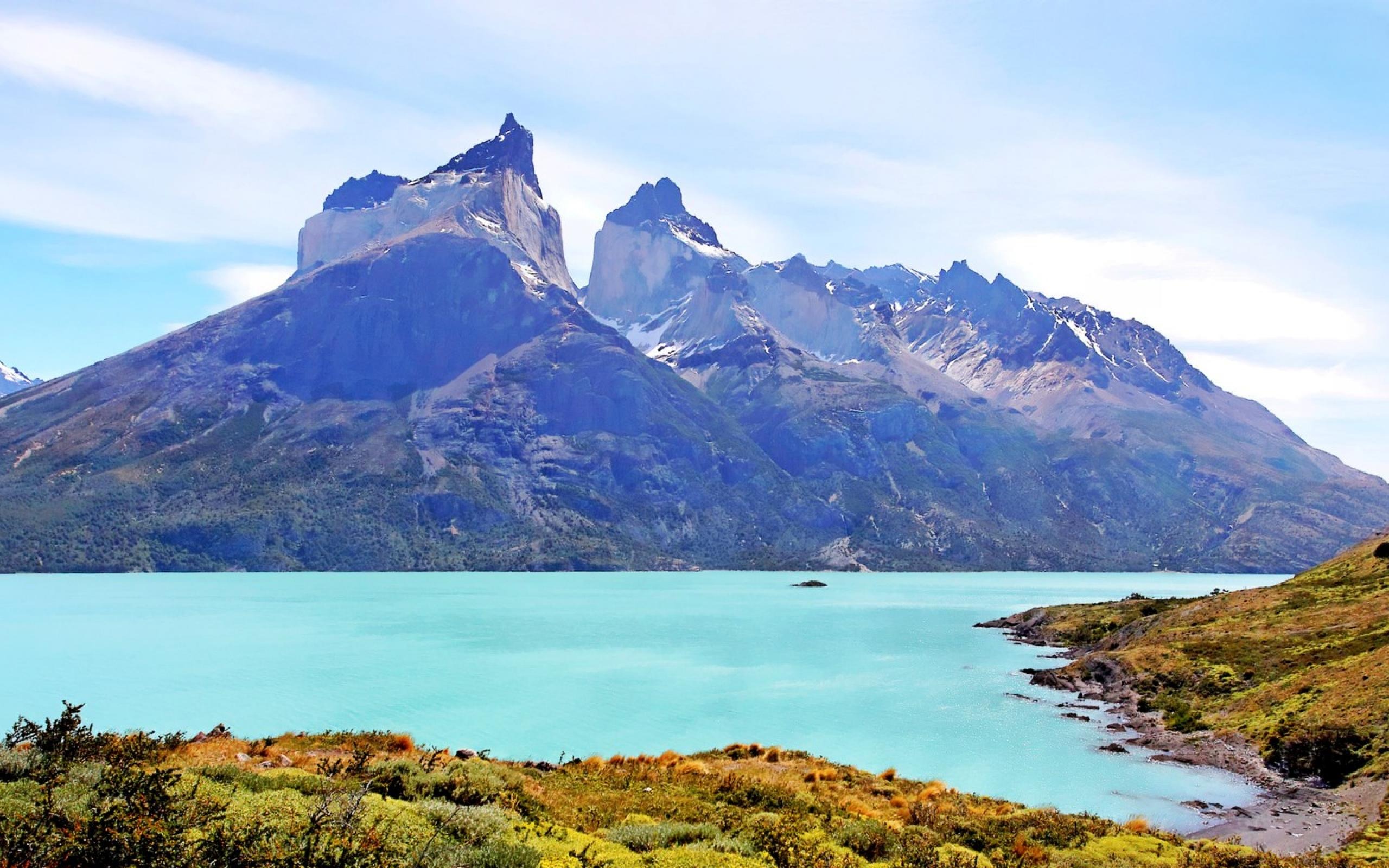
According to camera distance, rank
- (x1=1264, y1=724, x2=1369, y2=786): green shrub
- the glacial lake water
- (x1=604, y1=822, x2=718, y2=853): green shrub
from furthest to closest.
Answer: the glacial lake water
(x1=1264, y1=724, x2=1369, y2=786): green shrub
(x1=604, y1=822, x2=718, y2=853): green shrub

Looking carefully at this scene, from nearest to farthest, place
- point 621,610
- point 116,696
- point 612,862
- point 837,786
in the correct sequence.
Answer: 1. point 612,862
2. point 837,786
3. point 116,696
4. point 621,610

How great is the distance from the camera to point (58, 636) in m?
105

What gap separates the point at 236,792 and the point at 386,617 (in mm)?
128891

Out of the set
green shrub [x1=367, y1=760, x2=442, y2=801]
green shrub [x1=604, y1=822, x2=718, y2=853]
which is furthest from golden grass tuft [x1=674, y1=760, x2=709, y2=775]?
green shrub [x1=367, y1=760, x2=442, y2=801]

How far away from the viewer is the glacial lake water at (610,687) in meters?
49.9

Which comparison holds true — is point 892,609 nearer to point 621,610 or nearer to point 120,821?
point 621,610

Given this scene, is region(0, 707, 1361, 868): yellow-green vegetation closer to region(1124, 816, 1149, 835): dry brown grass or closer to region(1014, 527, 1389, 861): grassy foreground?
region(1124, 816, 1149, 835): dry brown grass

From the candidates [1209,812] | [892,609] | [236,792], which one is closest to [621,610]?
[892,609]

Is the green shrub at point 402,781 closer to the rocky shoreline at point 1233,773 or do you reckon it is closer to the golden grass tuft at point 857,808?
the golden grass tuft at point 857,808

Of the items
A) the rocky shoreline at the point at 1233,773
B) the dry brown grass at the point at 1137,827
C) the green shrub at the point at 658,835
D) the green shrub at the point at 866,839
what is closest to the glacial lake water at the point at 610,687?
the rocky shoreline at the point at 1233,773

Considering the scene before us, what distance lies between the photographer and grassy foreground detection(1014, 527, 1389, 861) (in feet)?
137

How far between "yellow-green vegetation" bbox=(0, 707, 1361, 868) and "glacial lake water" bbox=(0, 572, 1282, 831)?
16923 mm

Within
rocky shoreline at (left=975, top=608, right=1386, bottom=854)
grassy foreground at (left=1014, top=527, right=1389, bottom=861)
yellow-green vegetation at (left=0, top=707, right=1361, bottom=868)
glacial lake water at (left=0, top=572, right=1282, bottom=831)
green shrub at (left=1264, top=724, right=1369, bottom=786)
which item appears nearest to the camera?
yellow-green vegetation at (left=0, top=707, right=1361, bottom=868)

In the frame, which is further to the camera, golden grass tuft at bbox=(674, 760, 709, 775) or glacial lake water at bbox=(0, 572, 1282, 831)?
glacial lake water at bbox=(0, 572, 1282, 831)
